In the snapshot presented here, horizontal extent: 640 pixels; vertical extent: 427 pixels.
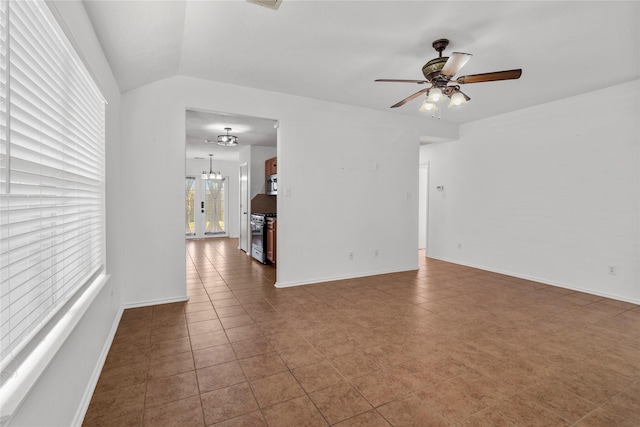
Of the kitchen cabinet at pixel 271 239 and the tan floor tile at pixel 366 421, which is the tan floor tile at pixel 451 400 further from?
the kitchen cabinet at pixel 271 239

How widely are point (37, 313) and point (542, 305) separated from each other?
4.60 meters

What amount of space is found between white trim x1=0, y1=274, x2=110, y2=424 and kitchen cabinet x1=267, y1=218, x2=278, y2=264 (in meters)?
3.76

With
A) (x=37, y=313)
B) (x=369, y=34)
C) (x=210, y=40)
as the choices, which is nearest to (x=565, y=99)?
(x=369, y=34)

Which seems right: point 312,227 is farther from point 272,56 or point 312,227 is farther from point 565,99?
point 565,99

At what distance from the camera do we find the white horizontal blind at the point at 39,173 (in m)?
1.11

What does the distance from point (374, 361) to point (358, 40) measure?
2770 mm

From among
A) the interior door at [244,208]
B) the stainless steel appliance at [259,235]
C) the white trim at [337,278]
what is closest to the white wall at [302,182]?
the white trim at [337,278]

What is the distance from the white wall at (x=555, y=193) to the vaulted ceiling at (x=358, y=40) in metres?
0.47

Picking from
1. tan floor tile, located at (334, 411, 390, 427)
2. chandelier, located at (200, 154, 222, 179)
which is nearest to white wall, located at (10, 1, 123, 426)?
tan floor tile, located at (334, 411, 390, 427)

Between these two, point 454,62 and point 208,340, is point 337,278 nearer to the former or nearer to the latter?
point 208,340

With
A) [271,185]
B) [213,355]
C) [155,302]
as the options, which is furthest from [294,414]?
[271,185]

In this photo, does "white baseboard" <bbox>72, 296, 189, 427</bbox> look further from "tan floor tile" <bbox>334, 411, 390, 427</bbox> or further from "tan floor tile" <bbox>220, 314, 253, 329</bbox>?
"tan floor tile" <bbox>334, 411, 390, 427</bbox>

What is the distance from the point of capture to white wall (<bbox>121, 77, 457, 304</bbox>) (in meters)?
3.58

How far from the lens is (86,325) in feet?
6.38
